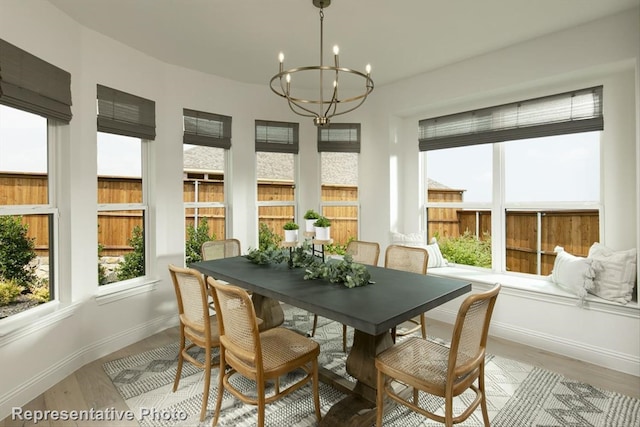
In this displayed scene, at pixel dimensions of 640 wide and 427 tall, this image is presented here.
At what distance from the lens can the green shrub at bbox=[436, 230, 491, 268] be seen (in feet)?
12.8

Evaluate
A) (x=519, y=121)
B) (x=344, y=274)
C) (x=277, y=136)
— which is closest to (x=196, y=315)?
(x=344, y=274)

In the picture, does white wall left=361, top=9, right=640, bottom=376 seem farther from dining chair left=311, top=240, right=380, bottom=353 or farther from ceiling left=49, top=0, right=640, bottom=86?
dining chair left=311, top=240, right=380, bottom=353

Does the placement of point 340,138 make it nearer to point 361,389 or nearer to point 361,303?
point 361,303

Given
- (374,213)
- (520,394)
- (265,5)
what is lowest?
(520,394)

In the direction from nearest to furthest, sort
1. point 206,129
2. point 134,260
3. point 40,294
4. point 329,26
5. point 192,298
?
point 192,298 < point 40,294 < point 329,26 < point 134,260 < point 206,129

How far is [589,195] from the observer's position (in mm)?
3123

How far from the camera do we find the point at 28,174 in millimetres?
2490

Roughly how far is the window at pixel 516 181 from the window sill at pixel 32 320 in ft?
12.6

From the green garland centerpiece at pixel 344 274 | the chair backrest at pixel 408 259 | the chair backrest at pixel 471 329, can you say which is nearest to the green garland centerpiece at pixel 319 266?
the green garland centerpiece at pixel 344 274

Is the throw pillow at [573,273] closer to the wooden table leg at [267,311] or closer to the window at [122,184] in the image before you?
the wooden table leg at [267,311]

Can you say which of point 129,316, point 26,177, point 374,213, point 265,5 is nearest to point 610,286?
point 374,213

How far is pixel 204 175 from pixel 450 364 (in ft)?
10.8

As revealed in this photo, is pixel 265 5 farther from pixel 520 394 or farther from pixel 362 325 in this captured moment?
pixel 520 394

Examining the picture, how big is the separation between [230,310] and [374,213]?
2.94 metres
